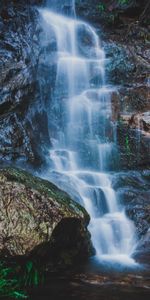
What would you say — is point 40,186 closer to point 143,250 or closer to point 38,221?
point 38,221

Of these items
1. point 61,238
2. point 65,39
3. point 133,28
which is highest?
point 133,28

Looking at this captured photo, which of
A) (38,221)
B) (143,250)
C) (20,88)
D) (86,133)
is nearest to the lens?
(38,221)

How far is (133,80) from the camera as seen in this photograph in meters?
13.9

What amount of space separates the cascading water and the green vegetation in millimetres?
2175

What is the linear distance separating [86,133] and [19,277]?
24.4 feet

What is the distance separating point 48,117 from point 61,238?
621 centimetres

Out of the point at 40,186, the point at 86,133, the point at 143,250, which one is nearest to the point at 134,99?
the point at 86,133

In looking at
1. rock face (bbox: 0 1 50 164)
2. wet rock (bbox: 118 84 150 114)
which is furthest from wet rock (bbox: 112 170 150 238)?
rock face (bbox: 0 1 50 164)

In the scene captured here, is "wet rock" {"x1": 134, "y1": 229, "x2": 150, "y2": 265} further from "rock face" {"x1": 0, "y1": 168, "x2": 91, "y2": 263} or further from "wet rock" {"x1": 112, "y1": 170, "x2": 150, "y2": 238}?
"rock face" {"x1": 0, "y1": 168, "x2": 91, "y2": 263}

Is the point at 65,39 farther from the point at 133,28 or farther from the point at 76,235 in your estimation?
the point at 76,235

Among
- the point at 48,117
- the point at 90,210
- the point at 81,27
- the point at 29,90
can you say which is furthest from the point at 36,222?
the point at 81,27

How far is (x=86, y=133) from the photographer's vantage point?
12.8m

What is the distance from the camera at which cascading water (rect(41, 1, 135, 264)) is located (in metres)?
9.00

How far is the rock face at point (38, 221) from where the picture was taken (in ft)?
20.3
